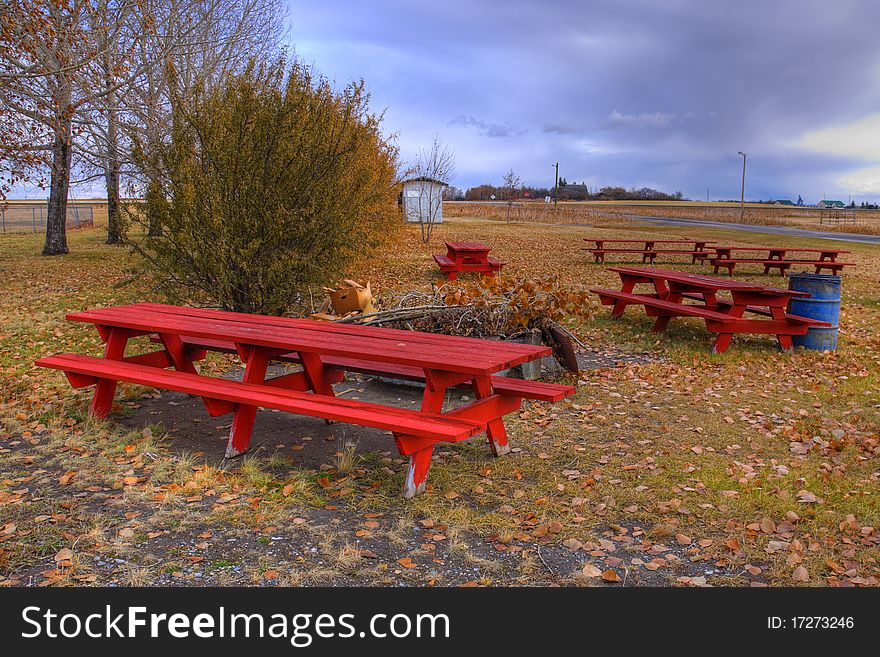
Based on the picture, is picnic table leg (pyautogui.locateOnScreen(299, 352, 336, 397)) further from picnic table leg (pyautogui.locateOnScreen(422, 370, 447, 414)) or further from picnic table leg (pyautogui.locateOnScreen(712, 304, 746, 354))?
picnic table leg (pyautogui.locateOnScreen(712, 304, 746, 354))

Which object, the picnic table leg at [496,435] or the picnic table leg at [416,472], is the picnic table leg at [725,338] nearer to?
the picnic table leg at [496,435]

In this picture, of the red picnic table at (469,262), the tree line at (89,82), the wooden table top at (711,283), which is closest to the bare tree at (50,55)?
the tree line at (89,82)

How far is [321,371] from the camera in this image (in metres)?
5.36

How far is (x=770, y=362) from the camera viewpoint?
25.9 ft

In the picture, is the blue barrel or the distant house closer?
the blue barrel

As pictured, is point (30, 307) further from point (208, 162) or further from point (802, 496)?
point (802, 496)

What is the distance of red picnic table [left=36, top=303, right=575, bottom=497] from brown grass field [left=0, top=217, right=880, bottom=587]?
34 cm

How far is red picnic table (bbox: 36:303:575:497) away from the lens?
418 centimetres

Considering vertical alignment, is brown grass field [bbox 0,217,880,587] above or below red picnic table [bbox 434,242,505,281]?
below

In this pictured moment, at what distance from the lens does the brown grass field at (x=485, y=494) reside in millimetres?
3420

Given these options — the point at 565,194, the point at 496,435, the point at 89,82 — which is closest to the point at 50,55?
the point at 89,82

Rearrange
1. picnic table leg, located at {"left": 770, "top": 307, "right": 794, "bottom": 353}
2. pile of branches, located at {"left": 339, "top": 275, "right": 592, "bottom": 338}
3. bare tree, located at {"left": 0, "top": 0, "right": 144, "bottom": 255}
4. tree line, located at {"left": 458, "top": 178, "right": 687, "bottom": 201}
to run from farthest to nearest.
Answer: tree line, located at {"left": 458, "top": 178, "right": 687, "bottom": 201} < bare tree, located at {"left": 0, "top": 0, "right": 144, "bottom": 255} < picnic table leg, located at {"left": 770, "top": 307, "right": 794, "bottom": 353} < pile of branches, located at {"left": 339, "top": 275, "right": 592, "bottom": 338}

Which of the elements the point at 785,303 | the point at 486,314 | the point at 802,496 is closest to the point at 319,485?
the point at 802,496

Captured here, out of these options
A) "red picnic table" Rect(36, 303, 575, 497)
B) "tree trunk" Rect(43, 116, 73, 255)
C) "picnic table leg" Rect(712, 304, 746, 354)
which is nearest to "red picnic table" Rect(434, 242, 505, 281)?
"picnic table leg" Rect(712, 304, 746, 354)
